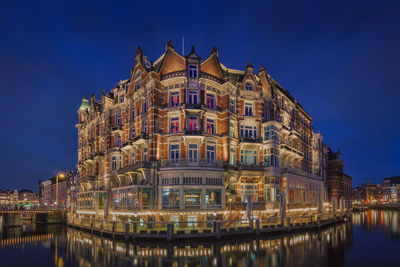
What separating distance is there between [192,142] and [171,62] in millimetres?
11563

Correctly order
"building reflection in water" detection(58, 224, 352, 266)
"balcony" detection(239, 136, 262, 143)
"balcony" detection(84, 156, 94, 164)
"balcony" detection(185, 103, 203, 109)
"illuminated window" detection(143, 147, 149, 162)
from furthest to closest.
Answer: "balcony" detection(84, 156, 94, 164) < "balcony" detection(239, 136, 262, 143) < "illuminated window" detection(143, 147, 149, 162) < "balcony" detection(185, 103, 203, 109) < "building reflection in water" detection(58, 224, 352, 266)

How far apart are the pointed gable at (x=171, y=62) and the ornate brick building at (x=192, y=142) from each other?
133 mm

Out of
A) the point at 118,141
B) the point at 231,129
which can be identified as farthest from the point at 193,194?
the point at 118,141

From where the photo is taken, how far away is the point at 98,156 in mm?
55656

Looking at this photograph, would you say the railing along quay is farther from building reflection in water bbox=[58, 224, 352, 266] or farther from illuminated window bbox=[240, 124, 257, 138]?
illuminated window bbox=[240, 124, 257, 138]

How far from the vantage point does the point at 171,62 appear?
144 ft

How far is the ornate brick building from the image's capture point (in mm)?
40000

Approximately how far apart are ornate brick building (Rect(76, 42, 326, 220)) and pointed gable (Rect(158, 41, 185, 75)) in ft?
0.44

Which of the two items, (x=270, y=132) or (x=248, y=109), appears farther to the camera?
(x=248, y=109)

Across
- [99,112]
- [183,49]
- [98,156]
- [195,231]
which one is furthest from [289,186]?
[99,112]

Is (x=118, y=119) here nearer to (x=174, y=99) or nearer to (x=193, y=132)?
(x=174, y=99)

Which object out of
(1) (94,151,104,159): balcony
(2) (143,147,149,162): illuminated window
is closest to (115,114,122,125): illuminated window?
(1) (94,151,104,159): balcony

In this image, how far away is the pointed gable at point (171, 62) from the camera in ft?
142

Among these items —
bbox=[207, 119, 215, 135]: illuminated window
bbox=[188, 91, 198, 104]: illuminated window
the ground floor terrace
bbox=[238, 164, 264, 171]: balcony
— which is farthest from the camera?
bbox=[238, 164, 264, 171]: balcony
